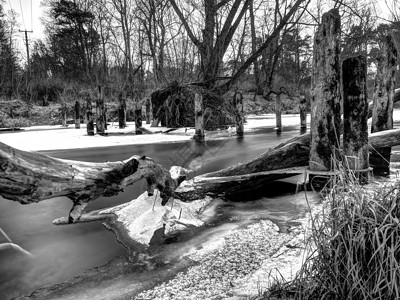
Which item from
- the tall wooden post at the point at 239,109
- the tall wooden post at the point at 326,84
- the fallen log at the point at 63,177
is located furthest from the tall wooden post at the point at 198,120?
the fallen log at the point at 63,177

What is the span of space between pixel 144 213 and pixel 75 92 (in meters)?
27.4

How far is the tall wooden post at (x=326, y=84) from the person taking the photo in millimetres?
4660

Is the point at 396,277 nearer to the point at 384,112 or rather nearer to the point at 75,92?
the point at 384,112

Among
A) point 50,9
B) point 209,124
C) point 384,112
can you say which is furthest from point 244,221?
point 50,9

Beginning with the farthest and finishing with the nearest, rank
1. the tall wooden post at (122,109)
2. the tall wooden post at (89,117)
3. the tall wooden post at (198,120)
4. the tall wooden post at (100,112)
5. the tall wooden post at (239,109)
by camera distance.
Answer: the tall wooden post at (122,109) → the tall wooden post at (100,112) → the tall wooden post at (89,117) → the tall wooden post at (239,109) → the tall wooden post at (198,120)

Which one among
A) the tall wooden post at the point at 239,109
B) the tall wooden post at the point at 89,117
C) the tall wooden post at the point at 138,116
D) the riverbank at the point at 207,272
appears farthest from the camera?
the tall wooden post at the point at 138,116

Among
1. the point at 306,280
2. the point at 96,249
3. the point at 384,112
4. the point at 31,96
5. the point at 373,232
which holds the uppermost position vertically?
the point at 31,96

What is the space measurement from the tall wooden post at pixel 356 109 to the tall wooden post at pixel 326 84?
5.9 inches

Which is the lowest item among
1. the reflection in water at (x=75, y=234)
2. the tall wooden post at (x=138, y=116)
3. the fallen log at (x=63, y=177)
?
the reflection in water at (x=75, y=234)

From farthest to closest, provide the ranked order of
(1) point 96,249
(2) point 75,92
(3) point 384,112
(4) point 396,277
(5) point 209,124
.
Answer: (2) point 75,92, (5) point 209,124, (3) point 384,112, (1) point 96,249, (4) point 396,277

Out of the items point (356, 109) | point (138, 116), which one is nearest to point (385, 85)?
point (356, 109)

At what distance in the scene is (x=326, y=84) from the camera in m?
4.66

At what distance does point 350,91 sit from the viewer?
14.9 ft

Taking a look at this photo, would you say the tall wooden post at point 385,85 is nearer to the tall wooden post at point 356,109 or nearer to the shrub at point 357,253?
the tall wooden post at point 356,109
